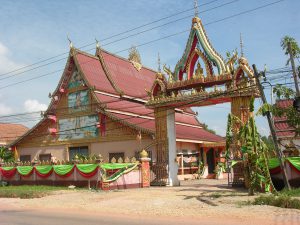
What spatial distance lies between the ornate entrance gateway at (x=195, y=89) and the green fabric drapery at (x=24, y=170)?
27.6ft

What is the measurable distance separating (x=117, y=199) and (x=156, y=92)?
28.4 feet

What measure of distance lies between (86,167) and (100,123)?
650 centimetres

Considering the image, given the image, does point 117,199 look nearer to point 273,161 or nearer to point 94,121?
point 273,161

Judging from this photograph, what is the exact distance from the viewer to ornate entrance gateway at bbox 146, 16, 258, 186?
64.5 ft

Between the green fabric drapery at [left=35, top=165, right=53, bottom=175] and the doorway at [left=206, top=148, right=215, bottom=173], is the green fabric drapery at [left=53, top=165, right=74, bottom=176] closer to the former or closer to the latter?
the green fabric drapery at [left=35, top=165, right=53, bottom=175]

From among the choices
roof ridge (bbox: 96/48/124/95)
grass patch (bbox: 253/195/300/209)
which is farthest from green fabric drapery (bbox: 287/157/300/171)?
roof ridge (bbox: 96/48/124/95)

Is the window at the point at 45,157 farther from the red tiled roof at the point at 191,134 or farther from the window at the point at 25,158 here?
the red tiled roof at the point at 191,134

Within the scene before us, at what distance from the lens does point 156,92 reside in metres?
23.3

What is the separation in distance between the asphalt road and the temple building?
40.2ft

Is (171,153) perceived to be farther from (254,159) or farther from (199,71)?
(254,159)

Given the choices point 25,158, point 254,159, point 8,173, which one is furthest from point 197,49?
point 25,158

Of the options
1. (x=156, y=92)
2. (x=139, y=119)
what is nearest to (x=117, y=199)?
(x=156, y=92)

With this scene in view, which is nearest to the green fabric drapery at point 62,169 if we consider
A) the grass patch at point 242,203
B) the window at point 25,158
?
the window at point 25,158

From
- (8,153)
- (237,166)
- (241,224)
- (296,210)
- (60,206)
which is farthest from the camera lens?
(8,153)
